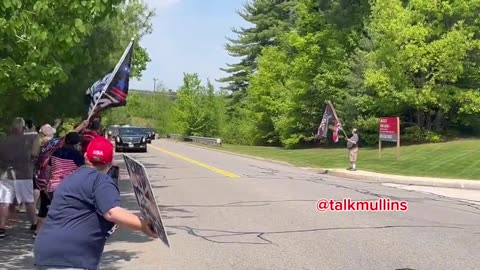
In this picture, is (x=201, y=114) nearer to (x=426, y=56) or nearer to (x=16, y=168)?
(x=426, y=56)

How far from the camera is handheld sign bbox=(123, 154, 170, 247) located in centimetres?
392

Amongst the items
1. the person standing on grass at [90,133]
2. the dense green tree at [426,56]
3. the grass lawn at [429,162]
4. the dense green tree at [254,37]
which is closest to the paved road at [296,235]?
the person standing on grass at [90,133]

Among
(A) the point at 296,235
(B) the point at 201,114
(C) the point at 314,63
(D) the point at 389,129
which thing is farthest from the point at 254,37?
(A) the point at 296,235

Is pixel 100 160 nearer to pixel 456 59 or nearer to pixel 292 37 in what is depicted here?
pixel 456 59

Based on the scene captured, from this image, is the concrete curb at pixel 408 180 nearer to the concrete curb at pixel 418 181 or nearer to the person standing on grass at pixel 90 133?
the concrete curb at pixel 418 181

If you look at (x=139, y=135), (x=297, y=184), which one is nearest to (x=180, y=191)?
(x=297, y=184)

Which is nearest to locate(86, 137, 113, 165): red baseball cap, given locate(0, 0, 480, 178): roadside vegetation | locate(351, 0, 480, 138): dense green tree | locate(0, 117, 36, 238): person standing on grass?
locate(0, 0, 480, 178): roadside vegetation

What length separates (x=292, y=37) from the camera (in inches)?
1921

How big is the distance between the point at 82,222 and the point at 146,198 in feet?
1.39

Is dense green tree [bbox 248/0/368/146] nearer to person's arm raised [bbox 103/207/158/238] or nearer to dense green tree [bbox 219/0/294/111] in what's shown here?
dense green tree [bbox 219/0/294/111]

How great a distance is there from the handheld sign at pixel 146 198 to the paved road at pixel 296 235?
357cm

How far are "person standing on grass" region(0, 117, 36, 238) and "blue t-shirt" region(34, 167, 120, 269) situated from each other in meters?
6.10

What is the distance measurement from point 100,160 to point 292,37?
4564 centimetres

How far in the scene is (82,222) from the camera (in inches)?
155
